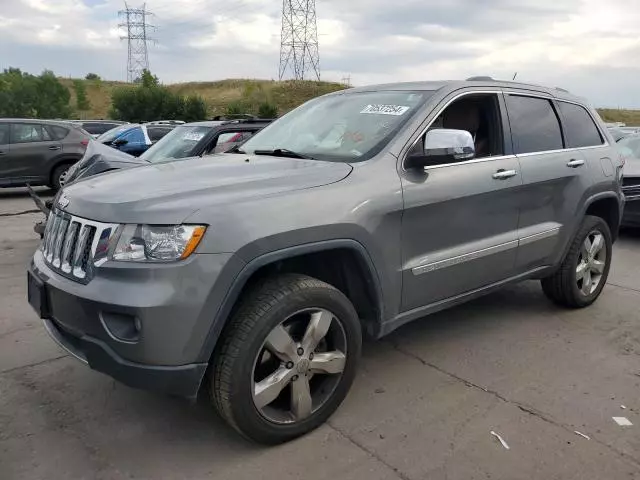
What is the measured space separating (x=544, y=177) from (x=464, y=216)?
1.00 metres

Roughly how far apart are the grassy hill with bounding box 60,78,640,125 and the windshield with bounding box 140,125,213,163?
5222cm

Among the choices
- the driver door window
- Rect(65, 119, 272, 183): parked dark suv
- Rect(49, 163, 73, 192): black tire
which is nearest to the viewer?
the driver door window

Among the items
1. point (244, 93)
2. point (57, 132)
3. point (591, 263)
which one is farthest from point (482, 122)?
point (244, 93)

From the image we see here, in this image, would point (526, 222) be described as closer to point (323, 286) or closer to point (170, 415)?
point (323, 286)

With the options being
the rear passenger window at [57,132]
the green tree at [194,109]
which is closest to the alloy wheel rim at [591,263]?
the rear passenger window at [57,132]

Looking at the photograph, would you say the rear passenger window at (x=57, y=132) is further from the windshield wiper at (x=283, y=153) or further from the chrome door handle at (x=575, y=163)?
the chrome door handle at (x=575, y=163)

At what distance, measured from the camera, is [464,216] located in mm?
3656

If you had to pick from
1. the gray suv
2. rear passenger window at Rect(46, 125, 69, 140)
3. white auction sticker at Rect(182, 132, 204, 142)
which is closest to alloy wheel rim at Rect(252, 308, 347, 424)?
the gray suv

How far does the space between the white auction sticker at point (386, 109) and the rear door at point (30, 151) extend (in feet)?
33.4

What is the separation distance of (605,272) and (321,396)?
321 cm

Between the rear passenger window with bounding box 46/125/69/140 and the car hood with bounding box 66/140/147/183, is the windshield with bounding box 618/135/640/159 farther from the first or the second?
the rear passenger window with bounding box 46/125/69/140

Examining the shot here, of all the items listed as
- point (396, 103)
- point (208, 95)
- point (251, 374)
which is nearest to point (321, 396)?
point (251, 374)

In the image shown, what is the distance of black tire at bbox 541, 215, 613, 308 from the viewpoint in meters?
4.70

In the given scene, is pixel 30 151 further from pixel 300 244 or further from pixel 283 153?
pixel 300 244
